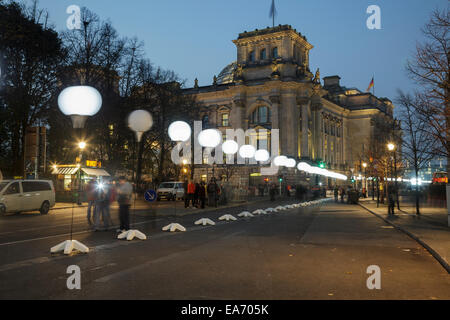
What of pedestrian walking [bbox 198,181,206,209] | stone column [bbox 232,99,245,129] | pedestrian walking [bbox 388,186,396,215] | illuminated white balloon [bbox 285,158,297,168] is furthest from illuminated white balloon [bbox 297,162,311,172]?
pedestrian walking [bbox 388,186,396,215]

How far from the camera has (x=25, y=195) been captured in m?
→ 21.8

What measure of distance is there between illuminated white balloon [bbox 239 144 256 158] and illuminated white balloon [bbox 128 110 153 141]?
3962 centimetres

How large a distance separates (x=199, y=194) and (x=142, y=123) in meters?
11.0

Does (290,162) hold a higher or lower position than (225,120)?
lower

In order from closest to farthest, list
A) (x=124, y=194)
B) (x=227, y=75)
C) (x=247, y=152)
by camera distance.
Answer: (x=124, y=194) → (x=247, y=152) → (x=227, y=75)

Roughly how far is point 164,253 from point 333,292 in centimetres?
486

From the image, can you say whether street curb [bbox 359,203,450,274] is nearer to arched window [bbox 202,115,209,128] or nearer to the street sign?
the street sign

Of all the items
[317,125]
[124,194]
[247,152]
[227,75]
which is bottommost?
[124,194]

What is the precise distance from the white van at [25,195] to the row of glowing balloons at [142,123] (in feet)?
15.0

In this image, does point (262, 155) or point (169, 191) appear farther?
point (262, 155)

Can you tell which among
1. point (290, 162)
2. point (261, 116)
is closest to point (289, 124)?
point (261, 116)

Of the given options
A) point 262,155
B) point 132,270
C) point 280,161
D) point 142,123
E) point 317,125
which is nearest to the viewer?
point 132,270

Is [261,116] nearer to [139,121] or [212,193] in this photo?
[139,121]
